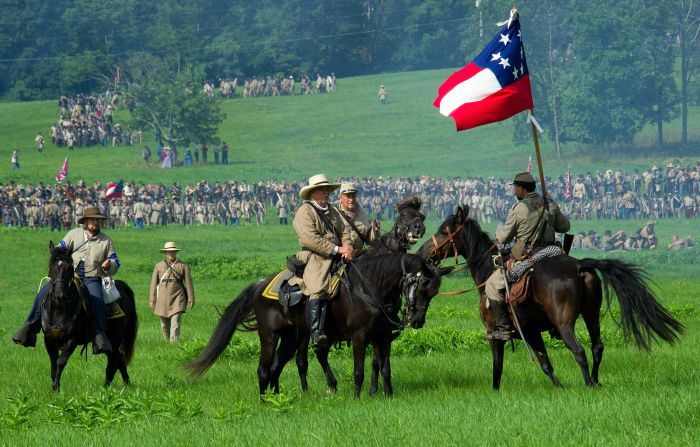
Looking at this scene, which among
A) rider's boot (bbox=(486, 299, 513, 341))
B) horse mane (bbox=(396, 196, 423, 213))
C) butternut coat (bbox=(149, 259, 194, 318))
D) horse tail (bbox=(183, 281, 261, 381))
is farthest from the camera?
Answer: butternut coat (bbox=(149, 259, 194, 318))

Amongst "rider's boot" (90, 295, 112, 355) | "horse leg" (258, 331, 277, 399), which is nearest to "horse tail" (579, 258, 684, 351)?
"horse leg" (258, 331, 277, 399)

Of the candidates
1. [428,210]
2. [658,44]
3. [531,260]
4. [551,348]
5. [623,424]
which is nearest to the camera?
[623,424]

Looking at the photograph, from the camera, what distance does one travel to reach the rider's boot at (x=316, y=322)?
566 inches

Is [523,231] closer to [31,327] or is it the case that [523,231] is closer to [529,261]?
[529,261]

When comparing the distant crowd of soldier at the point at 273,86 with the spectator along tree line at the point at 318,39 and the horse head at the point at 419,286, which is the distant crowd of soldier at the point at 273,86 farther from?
the horse head at the point at 419,286

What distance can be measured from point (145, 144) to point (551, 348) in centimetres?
7534

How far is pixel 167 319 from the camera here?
75.0 feet

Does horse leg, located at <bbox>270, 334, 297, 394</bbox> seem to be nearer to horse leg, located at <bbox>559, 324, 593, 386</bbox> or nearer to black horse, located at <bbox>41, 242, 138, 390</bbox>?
black horse, located at <bbox>41, 242, 138, 390</bbox>

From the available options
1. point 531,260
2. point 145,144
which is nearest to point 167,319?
point 531,260

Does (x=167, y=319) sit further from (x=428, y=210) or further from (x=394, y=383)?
(x=428, y=210)

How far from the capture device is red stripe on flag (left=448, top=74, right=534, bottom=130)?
15961 millimetres

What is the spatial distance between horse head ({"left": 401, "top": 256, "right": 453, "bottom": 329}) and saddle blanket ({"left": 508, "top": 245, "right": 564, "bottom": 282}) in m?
0.86

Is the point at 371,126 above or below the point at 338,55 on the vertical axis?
below

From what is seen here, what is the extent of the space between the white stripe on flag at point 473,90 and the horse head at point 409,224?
2.24m
